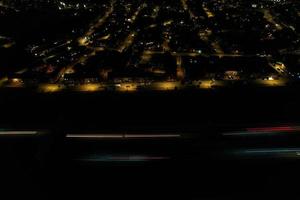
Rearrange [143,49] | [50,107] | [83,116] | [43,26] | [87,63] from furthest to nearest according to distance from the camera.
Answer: [43,26]
[143,49]
[87,63]
[50,107]
[83,116]

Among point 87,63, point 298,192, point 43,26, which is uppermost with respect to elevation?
point 43,26

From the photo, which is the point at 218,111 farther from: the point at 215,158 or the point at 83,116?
the point at 83,116

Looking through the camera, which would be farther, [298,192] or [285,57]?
[285,57]

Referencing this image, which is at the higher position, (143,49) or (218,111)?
(143,49)

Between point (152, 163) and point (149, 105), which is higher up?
point (149, 105)

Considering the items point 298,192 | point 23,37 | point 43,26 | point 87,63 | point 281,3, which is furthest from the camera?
point 281,3

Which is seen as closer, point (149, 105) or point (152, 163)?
point (152, 163)

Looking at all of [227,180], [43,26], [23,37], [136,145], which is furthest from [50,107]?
[43,26]
